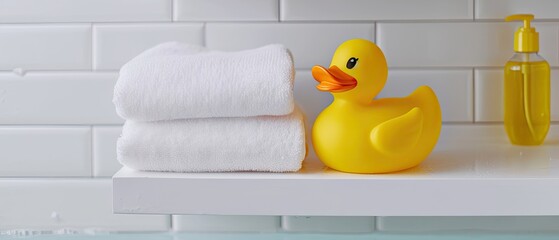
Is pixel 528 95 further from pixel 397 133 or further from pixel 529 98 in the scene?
pixel 397 133

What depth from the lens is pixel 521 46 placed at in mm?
949

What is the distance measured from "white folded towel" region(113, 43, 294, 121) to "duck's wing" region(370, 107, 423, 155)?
→ 102 millimetres

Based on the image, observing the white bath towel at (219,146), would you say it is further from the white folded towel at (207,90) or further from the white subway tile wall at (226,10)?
the white subway tile wall at (226,10)

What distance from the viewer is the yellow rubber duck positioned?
767 millimetres

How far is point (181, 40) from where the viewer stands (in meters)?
1.02

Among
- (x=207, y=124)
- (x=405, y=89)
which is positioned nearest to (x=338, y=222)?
(x=405, y=89)

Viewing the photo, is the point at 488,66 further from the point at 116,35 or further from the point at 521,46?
the point at 116,35

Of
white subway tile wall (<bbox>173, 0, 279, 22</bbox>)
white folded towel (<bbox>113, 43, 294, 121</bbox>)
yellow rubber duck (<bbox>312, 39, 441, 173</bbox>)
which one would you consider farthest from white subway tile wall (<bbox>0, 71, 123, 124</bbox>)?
yellow rubber duck (<bbox>312, 39, 441, 173</bbox>)

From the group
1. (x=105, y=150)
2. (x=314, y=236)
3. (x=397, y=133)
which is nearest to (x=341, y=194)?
(x=397, y=133)

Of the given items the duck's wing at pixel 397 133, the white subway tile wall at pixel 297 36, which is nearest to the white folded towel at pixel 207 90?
A: the duck's wing at pixel 397 133

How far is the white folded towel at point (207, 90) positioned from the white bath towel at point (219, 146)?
1 centimetres

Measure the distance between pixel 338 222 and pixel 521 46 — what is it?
0.35 m

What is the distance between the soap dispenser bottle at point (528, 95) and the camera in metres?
0.96

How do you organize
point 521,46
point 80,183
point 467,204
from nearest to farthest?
1. point 467,204
2. point 521,46
3. point 80,183
